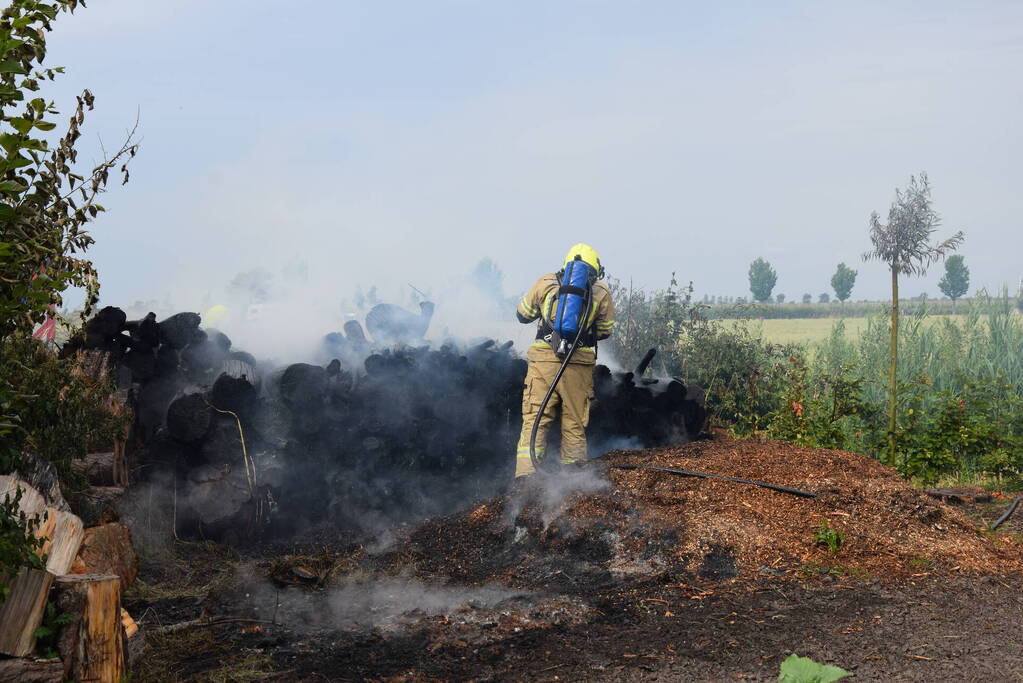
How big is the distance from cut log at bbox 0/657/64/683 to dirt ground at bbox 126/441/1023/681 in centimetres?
76

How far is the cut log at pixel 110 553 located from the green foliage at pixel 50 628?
139cm

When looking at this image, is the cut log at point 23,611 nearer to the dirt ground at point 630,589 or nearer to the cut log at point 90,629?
the cut log at point 90,629

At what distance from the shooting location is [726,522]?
6.31 metres

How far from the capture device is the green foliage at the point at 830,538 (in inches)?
237

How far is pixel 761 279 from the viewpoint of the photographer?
10181 cm

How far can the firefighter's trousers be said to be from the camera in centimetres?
842

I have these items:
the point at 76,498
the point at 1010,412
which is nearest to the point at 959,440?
the point at 1010,412

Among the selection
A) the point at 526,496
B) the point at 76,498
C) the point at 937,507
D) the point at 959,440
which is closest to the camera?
the point at 76,498

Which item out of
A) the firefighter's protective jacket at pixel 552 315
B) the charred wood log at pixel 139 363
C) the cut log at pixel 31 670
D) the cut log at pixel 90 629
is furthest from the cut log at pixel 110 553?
the firefighter's protective jacket at pixel 552 315

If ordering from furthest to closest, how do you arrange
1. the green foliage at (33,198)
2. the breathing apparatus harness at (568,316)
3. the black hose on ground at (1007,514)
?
the breathing apparatus harness at (568,316) → the black hose on ground at (1007,514) → the green foliage at (33,198)

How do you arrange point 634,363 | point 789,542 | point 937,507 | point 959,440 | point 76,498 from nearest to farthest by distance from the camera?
point 76,498, point 789,542, point 937,507, point 959,440, point 634,363

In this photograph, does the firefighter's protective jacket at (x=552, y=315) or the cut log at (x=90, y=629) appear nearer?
the cut log at (x=90, y=629)

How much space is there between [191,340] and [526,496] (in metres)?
3.39

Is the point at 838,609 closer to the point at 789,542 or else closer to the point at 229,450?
the point at 789,542
